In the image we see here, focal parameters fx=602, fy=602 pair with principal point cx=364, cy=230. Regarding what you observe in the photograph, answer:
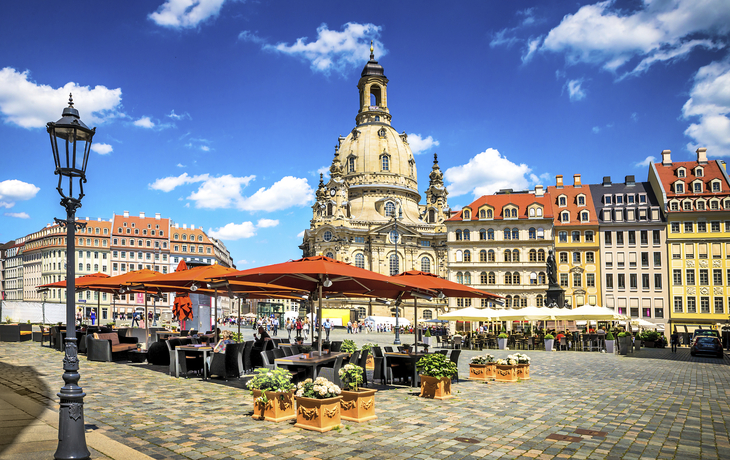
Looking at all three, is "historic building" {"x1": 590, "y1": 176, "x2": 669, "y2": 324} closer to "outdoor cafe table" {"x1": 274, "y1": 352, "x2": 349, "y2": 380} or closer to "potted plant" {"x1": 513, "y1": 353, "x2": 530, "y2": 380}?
"potted plant" {"x1": 513, "y1": 353, "x2": 530, "y2": 380}

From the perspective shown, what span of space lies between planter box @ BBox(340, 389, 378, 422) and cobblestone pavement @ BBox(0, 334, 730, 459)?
0.22 meters

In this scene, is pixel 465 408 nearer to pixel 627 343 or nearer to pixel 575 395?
pixel 575 395

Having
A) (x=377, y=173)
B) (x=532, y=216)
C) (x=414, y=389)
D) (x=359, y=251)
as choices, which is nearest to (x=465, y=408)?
(x=414, y=389)

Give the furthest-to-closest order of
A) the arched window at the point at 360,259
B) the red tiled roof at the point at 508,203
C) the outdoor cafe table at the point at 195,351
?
the arched window at the point at 360,259, the red tiled roof at the point at 508,203, the outdoor cafe table at the point at 195,351

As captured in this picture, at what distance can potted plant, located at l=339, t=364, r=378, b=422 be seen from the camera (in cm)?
1002

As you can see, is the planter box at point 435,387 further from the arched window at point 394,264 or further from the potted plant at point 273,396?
the arched window at point 394,264

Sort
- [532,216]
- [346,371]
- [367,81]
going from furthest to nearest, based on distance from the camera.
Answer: [367,81] < [532,216] < [346,371]

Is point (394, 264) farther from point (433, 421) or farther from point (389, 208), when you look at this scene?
point (433, 421)

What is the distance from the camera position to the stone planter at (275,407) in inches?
→ 393

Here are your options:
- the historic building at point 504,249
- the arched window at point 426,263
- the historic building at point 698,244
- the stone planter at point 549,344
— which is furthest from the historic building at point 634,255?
the stone planter at point 549,344

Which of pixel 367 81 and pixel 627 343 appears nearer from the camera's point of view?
pixel 627 343

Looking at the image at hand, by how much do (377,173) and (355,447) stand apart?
93884mm

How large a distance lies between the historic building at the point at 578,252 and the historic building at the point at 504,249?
2114 mm

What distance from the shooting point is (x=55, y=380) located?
14.5 meters
